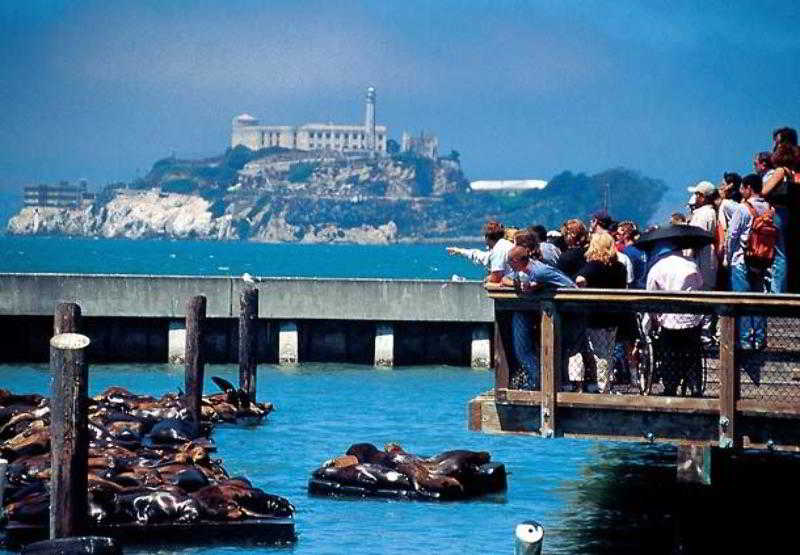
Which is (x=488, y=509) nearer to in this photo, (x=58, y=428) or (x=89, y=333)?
(x=58, y=428)

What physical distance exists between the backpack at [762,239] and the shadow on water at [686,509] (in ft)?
6.90

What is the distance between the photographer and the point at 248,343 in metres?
30.2

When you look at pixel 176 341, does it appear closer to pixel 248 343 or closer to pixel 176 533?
pixel 248 343

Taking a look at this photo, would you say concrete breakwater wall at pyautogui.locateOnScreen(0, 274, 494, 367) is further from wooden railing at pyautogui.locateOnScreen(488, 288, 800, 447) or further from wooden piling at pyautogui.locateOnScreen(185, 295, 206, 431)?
wooden railing at pyautogui.locateOnScreen(488, 288, 800, 447)

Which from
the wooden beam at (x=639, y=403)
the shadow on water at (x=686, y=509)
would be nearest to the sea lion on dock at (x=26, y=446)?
the shadow on water at (x=686, y=509)

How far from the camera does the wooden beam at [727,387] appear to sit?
14.2 meters

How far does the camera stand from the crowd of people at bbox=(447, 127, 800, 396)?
14.6 m

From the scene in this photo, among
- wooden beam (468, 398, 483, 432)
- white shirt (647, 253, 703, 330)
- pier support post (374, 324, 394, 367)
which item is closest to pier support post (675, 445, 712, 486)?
white shirt (647, 253, 703, 330)

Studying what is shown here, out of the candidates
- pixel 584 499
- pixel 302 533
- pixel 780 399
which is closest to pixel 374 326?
pixel 584 499

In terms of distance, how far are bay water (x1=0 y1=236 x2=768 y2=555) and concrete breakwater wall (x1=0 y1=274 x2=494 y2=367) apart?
1.32 ft

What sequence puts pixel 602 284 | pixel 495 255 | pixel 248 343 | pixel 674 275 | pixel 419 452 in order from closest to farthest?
pixel 674 275 < pixel 602 284 < pixel 495 255 < pixel 419 452 < pixel 248 343

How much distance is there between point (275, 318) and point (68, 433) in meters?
21.5

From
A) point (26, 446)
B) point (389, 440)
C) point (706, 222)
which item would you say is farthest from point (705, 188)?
point (389, 440)

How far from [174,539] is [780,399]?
6799mm
